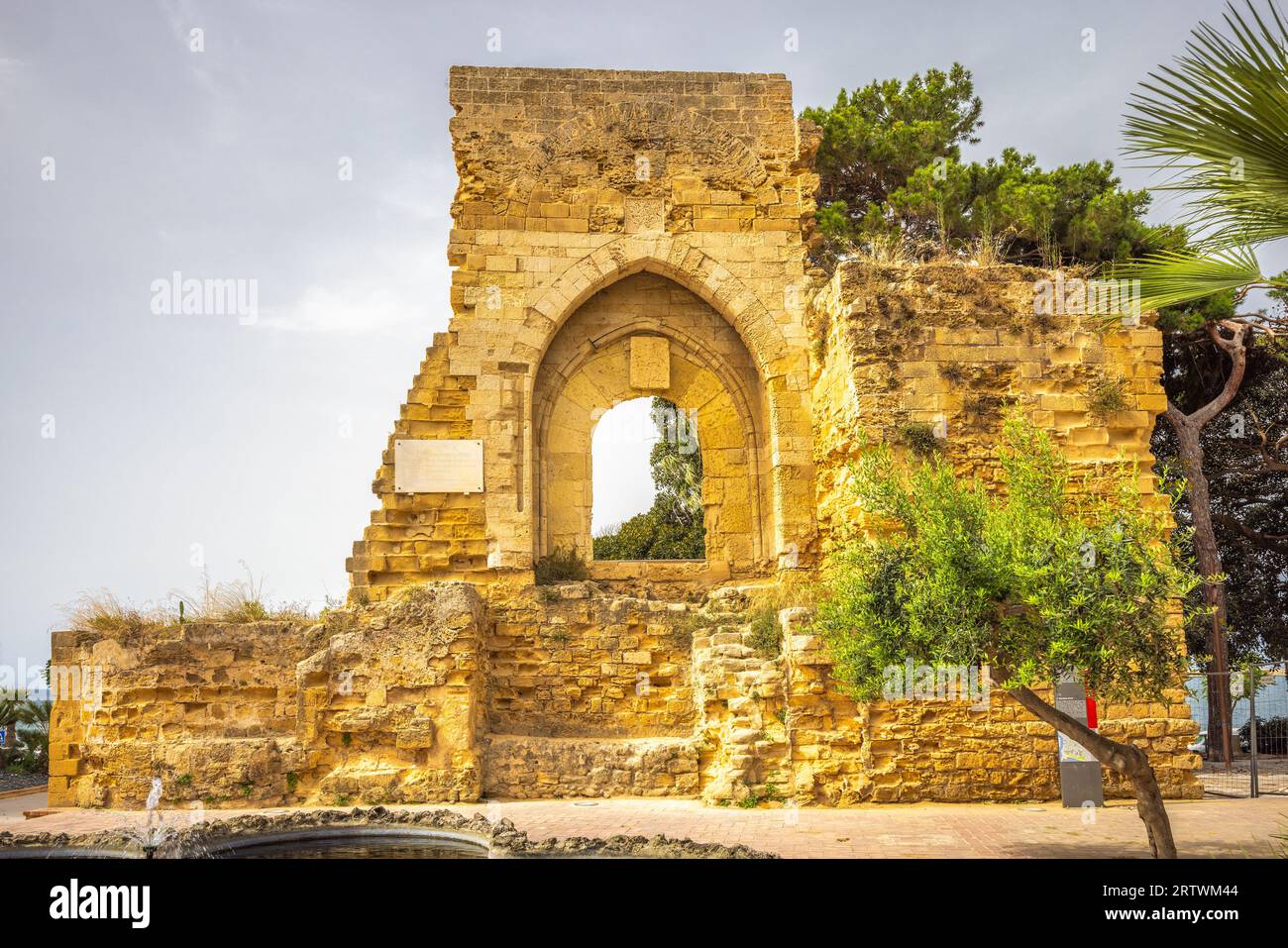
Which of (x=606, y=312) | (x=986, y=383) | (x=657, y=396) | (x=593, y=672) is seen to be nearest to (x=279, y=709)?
(x=593, y=672)

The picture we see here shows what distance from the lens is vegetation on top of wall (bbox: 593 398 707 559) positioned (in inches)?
865

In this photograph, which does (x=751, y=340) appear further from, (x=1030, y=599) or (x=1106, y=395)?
(x=1030, y=599)

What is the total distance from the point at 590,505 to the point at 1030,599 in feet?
25.7

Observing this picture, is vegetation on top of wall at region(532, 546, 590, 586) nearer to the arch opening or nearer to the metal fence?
the arch opening

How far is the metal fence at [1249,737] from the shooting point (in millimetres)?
11125

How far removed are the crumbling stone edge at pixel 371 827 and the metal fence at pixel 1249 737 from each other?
5700 millimetres

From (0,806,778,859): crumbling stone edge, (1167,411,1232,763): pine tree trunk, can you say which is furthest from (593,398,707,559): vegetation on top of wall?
(0,806,778,859): crumbling stone edge

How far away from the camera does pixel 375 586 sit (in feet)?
41.5

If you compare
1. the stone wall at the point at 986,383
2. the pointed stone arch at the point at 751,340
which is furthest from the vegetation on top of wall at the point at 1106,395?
the pointed stone arch at the point at 751,340

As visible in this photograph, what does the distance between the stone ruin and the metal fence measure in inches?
A: 62.5

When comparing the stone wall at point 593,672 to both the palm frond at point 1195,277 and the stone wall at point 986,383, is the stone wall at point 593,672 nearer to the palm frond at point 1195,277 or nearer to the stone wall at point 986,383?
the stone wall at point 986,383

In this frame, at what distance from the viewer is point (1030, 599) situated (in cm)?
641
